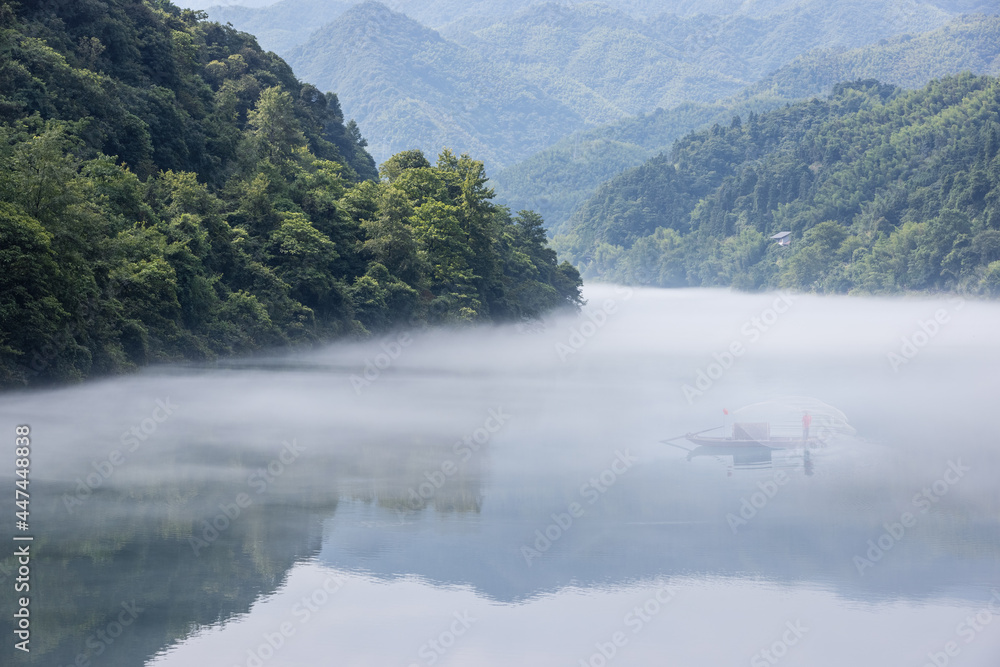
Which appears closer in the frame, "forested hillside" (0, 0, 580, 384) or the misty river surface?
the misty river surface

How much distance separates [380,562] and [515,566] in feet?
7.50

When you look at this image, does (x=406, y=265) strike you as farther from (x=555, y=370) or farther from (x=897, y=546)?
(x=897, y=546)

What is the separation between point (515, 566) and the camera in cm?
1955

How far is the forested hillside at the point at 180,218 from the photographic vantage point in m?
32.9

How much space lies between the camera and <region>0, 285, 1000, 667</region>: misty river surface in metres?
16.2

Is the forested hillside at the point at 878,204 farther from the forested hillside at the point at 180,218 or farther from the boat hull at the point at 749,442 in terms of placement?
the boat hull at the point at 749,442

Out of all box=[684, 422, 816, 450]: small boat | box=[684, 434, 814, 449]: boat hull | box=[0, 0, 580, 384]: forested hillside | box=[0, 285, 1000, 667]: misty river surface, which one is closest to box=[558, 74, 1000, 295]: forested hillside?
A: box=[0, 0, 580, 384]: forested hillside

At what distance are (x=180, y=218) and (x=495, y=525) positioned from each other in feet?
84.5

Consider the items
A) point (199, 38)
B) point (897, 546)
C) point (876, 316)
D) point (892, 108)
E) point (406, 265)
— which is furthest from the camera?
point (892, 108)

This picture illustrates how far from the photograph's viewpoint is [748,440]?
31.3 metres

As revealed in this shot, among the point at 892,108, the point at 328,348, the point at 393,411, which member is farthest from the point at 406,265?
the point at 892,108

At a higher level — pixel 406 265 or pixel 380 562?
pixel 406 265

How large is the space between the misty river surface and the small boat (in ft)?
0.54

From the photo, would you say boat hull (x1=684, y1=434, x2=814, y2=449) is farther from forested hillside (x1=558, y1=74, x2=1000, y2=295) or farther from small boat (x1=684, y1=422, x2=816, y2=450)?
forested hillside (x1=558, y1=74, x2=1000, y2=295)
